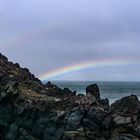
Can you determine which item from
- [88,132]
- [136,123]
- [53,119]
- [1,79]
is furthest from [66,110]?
[1,79]

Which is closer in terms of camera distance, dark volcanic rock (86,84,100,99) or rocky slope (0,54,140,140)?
rocky slope (0,54,140,140)

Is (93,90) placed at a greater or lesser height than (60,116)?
greater

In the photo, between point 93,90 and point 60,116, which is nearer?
point 60,116

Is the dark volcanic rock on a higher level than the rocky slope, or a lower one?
higher

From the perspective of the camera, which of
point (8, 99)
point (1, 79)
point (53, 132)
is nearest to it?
point (53, 132)

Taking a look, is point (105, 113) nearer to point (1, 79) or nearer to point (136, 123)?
point (136, 123)

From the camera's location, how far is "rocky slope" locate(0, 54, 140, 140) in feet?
230

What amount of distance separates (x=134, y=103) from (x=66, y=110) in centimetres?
1106

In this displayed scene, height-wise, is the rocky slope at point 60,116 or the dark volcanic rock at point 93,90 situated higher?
the dark volcanic rock at point 93,90

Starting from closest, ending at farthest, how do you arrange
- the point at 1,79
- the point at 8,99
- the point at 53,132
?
the point at 53,132
the point at 8,99
the point at 1,79

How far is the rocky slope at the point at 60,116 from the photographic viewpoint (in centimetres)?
7006

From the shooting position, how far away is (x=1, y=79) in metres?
98.8

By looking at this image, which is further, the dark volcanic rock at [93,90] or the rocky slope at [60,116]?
the dark volcanic rock at [93,90]

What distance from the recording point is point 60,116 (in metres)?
76.4
